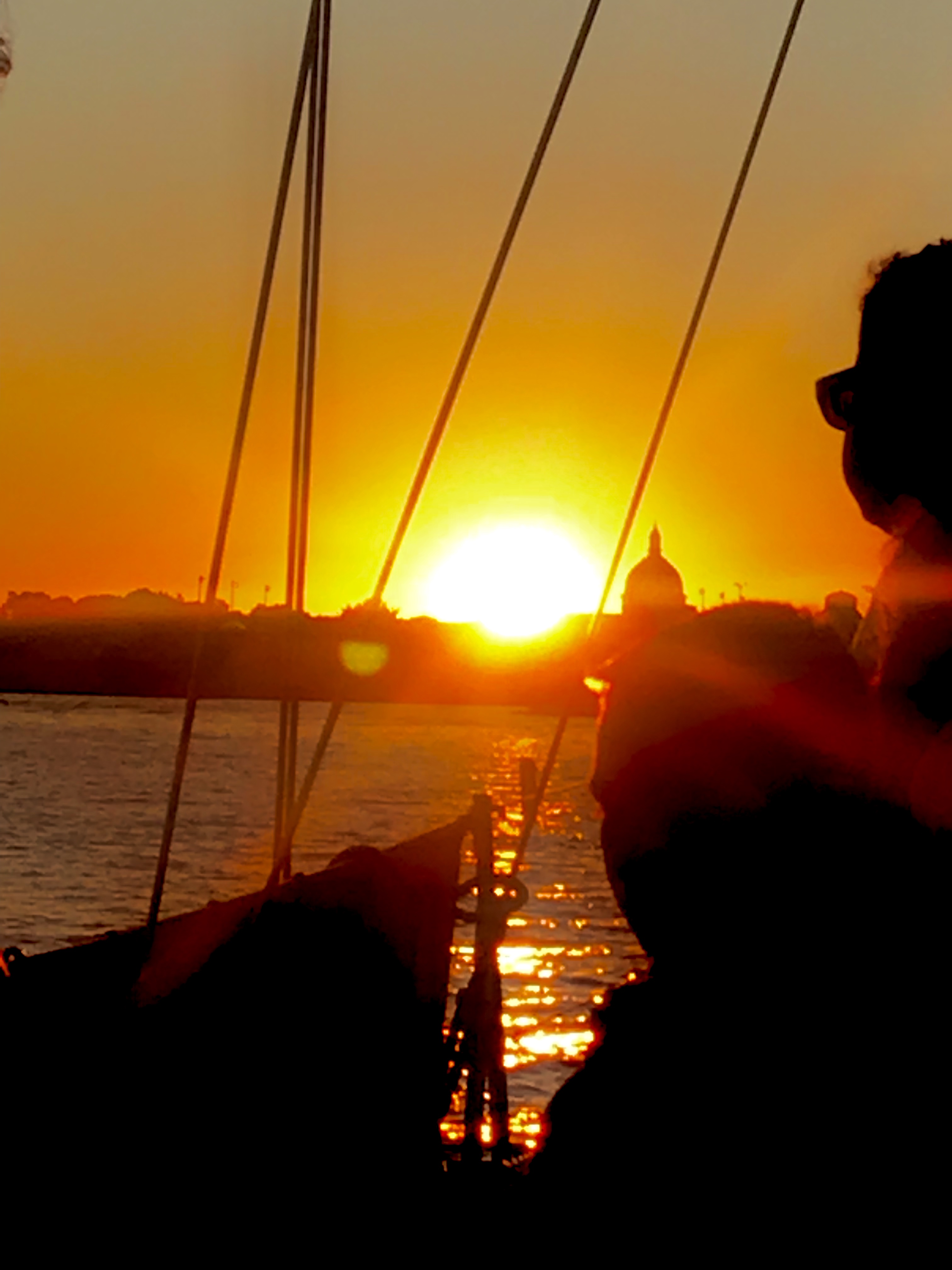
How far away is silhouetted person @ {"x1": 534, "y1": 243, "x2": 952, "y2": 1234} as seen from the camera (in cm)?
99

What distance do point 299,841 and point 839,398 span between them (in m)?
51.0

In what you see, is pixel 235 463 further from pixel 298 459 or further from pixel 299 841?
pixel 299 841

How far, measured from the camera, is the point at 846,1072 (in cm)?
99

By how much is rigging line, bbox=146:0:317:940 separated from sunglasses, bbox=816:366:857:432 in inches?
133

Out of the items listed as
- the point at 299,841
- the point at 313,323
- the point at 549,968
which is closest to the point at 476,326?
the point at 313,323

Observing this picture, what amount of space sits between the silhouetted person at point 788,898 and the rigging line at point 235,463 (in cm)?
347

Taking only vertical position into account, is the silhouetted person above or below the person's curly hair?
below

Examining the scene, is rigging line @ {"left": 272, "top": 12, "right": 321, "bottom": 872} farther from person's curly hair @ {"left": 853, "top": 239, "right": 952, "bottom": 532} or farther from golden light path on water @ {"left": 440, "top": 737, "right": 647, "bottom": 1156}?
person's curly hair @ {"left": 853, "top": 239, "right": 952, "bottom": 532}

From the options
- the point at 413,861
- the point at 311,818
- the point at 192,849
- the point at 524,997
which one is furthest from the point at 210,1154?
the point at 311,818

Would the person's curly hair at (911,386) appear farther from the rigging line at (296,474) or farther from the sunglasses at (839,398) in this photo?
the rigging line at (296,474)

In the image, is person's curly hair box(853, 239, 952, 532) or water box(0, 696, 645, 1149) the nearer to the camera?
person's curly hair box(853, 239, 952, 532)

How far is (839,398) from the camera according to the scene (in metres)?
1.19

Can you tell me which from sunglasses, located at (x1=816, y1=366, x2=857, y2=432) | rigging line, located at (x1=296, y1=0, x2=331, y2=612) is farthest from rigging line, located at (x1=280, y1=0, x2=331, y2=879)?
sunglasses, located at (x1=816, y1=366, x2=857, y2=432)

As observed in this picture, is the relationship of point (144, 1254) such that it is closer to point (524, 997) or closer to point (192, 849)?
point (524, 997)
